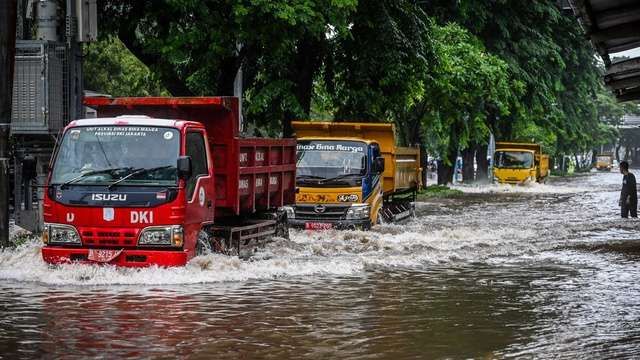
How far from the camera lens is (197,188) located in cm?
1430

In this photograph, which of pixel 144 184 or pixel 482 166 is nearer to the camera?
pixel 144 184

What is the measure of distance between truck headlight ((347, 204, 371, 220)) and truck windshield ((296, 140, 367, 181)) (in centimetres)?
69

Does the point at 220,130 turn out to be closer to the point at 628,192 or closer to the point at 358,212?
the point at 358,212

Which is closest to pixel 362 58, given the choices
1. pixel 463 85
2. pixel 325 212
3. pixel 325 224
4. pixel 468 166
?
pixel 325 212

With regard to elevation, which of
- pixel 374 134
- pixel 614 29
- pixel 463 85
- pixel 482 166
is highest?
pixel 463 85

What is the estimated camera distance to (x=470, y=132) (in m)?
44.9

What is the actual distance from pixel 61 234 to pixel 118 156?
131cm

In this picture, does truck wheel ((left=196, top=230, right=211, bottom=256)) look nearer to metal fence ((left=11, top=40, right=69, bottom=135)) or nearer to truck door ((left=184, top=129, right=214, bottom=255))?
truck door ((left=184, top=129, right=214, bottom=255))

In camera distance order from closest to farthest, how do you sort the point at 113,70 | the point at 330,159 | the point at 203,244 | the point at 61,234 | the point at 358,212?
the point at 61,234 → the point at 203,244 → the point at 358,212 → the point at 330,159 → the point at 113,70

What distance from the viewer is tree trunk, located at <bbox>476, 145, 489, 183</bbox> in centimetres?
5868

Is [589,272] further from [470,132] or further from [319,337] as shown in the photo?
[470,132]

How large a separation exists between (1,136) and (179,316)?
6.53 meters

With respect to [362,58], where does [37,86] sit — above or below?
below

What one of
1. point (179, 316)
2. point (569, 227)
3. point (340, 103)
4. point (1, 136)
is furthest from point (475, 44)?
point (179, 316)
